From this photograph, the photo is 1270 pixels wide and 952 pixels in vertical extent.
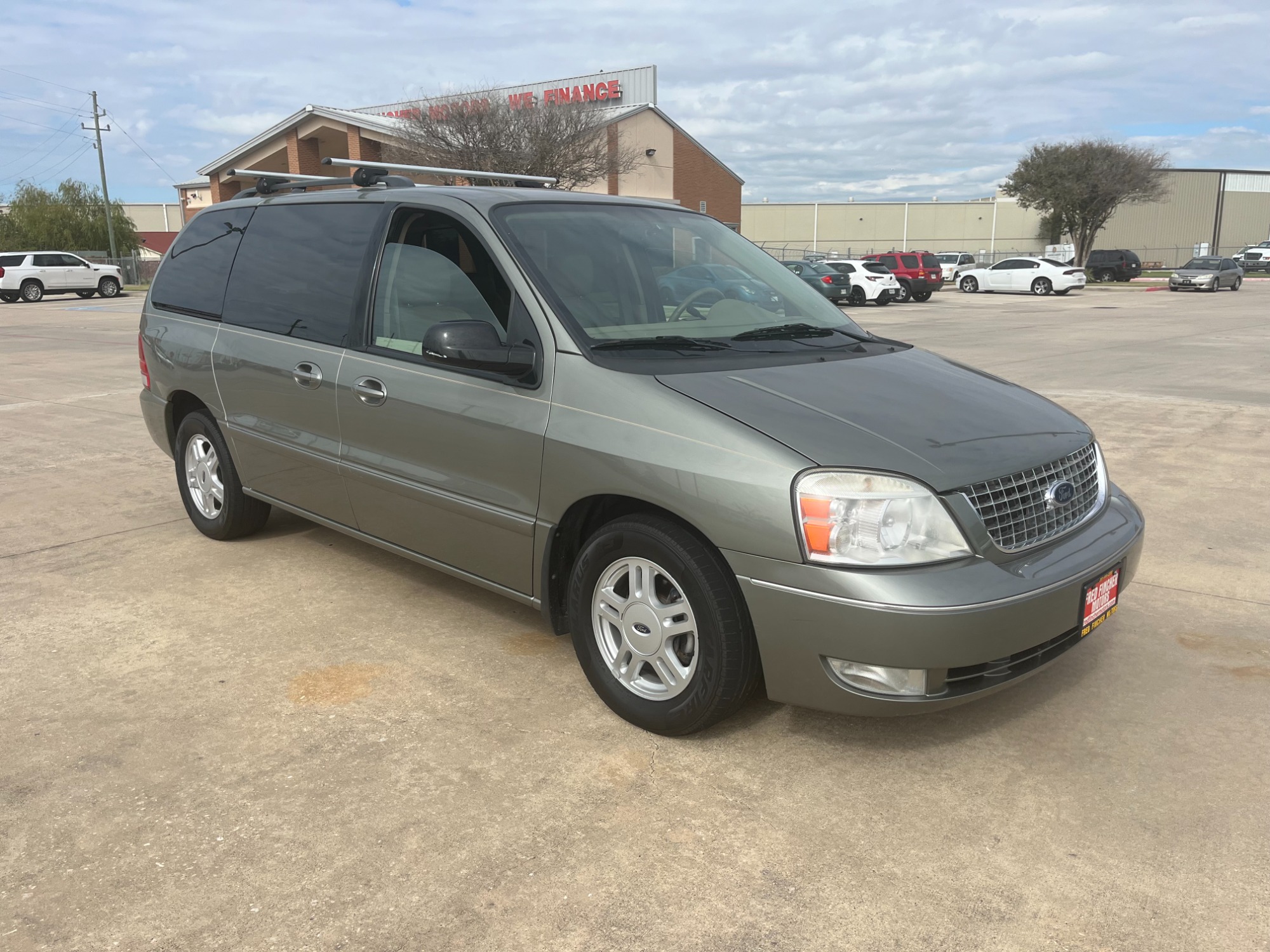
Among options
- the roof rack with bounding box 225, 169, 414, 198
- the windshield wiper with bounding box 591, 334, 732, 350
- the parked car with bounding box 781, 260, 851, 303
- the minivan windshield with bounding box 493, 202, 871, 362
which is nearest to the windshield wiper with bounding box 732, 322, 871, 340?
the minivan windshield with bounding box 493, 202, 871, 362

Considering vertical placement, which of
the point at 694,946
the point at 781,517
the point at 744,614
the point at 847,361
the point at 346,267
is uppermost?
the point at 346,267

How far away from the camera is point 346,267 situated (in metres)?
4.26

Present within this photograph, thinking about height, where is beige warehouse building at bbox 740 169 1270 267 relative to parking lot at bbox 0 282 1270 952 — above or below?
above

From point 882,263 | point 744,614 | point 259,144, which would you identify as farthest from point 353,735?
point 259,144

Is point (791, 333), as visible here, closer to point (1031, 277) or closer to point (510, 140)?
point (510, 140)

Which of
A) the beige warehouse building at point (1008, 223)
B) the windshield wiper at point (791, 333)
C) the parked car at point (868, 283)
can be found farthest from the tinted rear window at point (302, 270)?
the beige warehouse building at point (1008, 223)

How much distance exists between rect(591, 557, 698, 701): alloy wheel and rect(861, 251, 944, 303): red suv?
104ft

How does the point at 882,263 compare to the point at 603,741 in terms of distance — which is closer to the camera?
the point at 603,741

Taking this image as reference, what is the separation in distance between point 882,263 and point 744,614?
3263cm

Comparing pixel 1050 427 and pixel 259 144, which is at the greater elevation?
pixel 259 144

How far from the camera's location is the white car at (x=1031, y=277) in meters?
36.8

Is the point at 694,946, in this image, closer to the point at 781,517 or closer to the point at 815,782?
the point at 815,782

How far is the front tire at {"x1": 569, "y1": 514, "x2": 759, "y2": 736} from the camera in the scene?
2996mm

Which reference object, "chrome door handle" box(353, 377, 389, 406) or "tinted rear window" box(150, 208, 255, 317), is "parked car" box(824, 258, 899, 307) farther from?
"chrome door handle" box(353, 377, 389, 406)
